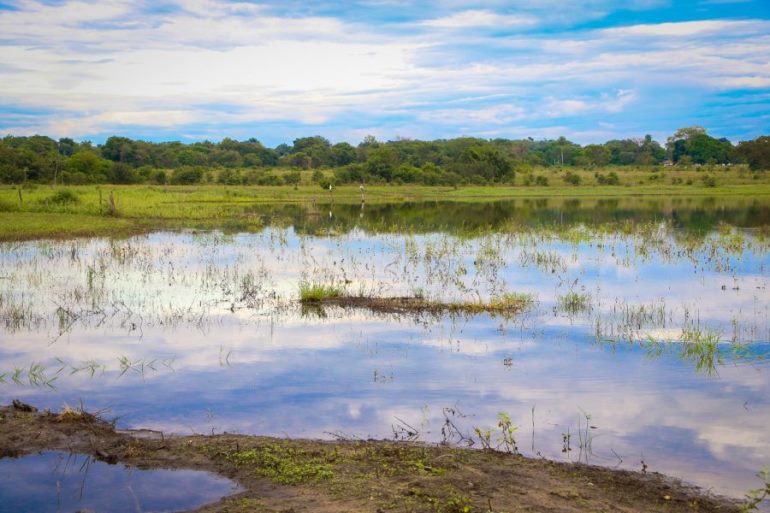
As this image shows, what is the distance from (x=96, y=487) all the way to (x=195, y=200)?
144 ft

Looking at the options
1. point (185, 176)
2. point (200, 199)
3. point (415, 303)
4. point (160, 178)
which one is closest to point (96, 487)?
point (415, 303)

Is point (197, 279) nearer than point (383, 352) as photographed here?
No

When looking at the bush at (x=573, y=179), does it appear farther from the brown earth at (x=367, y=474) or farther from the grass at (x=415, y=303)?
the brown earth at (x=367, y=474)

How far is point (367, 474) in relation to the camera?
6.82 metres

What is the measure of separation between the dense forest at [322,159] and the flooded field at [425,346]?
41618 mm

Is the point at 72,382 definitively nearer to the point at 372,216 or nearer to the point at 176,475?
the point at 176,475

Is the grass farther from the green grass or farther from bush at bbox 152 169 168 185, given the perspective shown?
bush at bbox 152 169 168 185

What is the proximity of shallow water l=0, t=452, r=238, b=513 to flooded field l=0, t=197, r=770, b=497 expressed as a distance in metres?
1.34

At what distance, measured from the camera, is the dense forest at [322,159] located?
216 ft

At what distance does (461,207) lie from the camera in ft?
158

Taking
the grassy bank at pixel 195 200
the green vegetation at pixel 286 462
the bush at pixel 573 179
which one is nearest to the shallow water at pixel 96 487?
the green vegetation at pixel 286 462

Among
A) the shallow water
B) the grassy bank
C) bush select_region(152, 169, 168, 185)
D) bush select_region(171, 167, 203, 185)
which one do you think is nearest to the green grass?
the shallow water

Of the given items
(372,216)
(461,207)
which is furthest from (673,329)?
(461,207)

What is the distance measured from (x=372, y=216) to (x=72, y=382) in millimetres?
30599
